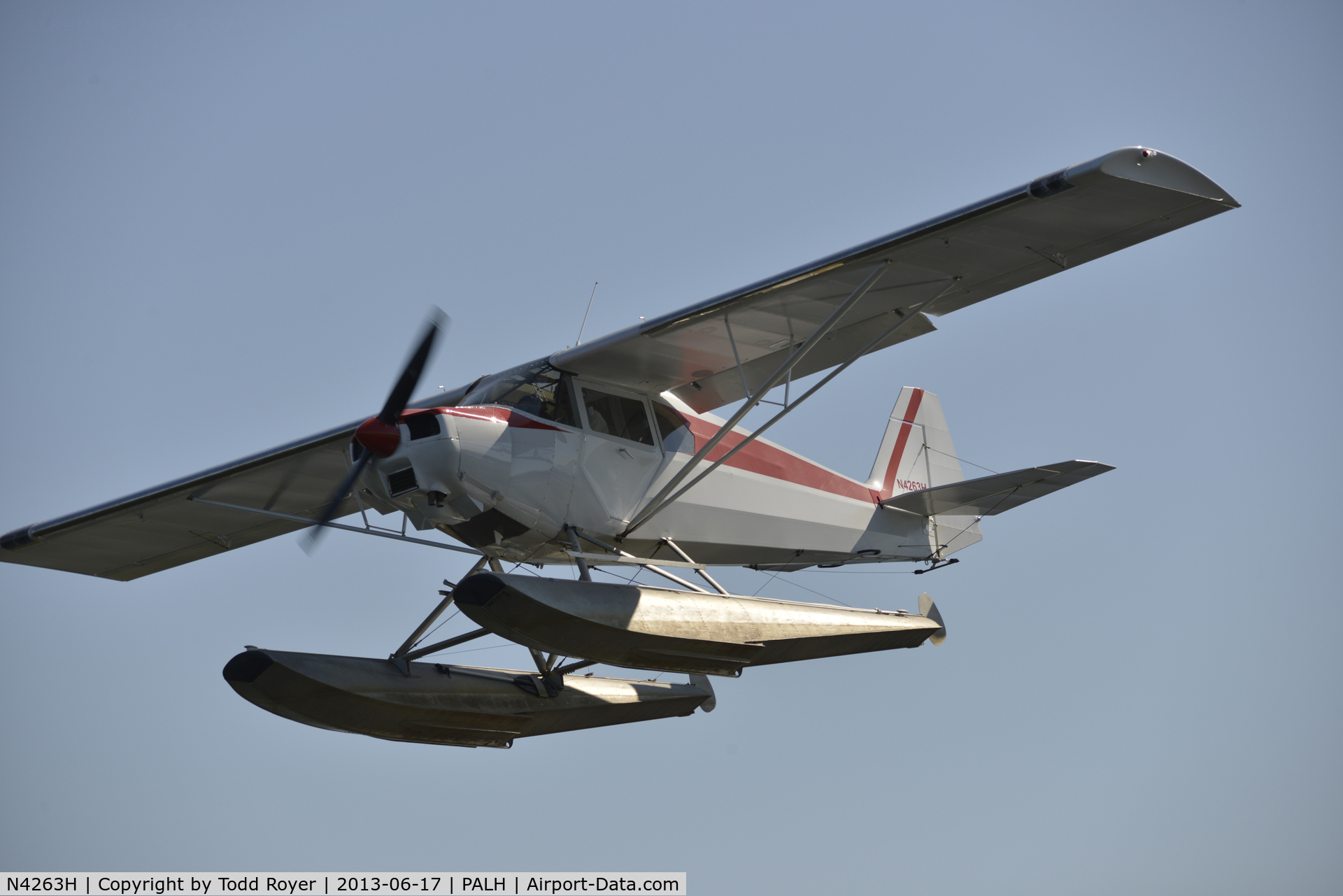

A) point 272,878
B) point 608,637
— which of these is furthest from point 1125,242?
point 272,878

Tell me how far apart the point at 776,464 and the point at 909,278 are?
3147 millimetres

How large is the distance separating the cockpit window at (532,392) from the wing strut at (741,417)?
1129 mm

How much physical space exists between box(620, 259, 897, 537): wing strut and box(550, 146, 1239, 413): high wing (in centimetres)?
14

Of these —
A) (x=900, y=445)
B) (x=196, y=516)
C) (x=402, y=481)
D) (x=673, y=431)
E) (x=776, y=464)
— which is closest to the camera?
(x=402, y=481)

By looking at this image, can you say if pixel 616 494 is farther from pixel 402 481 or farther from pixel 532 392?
pixel 402 481

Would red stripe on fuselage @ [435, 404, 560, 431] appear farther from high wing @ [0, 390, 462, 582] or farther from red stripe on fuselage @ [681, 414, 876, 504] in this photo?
red stripe on fuselage @ [681, 414, 876, 504]

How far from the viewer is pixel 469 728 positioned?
1290 centimetres

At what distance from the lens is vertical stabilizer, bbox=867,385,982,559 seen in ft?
51.7

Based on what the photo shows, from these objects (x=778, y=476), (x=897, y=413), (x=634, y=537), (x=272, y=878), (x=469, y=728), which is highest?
(x=897, y=413)

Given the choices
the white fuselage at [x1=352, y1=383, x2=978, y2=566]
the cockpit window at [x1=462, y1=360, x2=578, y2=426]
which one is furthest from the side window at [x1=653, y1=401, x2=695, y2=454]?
the cockpit window at [x1=462, y1=360, x2=578, y2=426]

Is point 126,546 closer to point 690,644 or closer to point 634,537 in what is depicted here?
point 634,537

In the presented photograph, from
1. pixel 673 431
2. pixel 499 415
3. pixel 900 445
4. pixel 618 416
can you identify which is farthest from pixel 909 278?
pixel 900 445

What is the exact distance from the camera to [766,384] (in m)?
11.4

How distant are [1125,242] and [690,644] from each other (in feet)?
16.6
